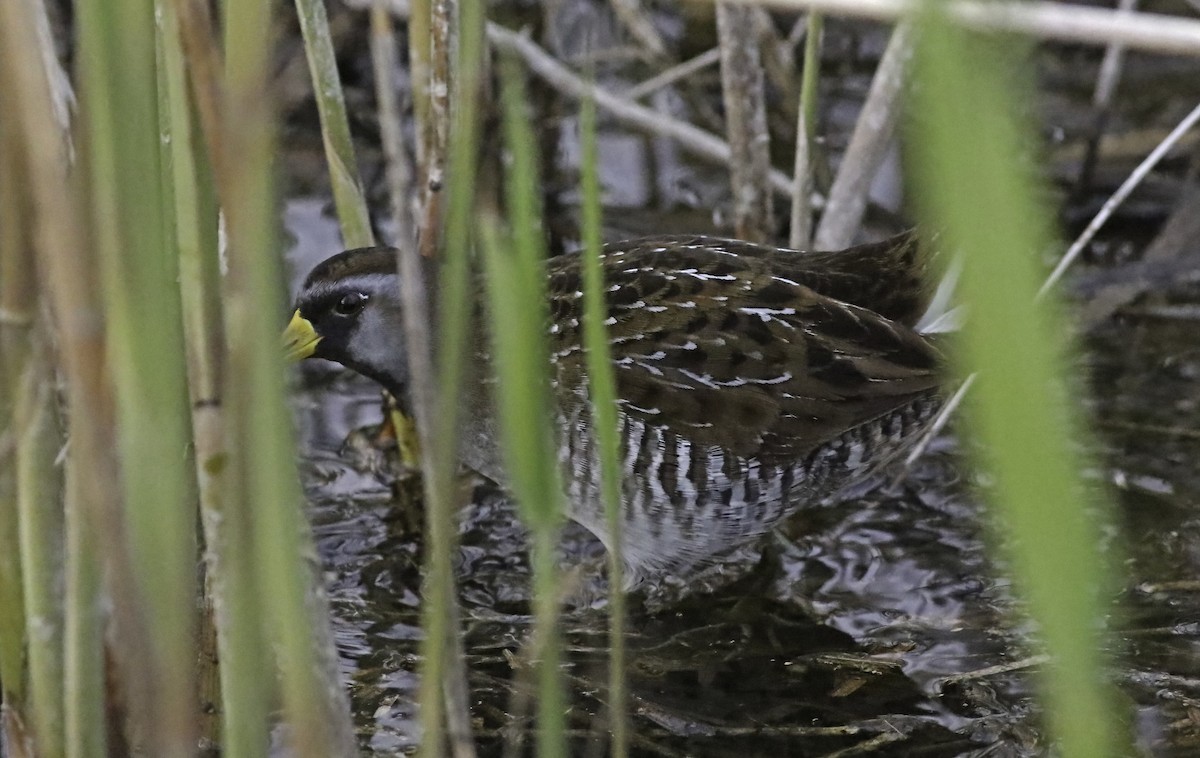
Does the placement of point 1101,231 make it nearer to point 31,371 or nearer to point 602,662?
point 602,662

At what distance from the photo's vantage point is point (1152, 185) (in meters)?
4.05

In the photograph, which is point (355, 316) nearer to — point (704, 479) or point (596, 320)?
point (704, 479)

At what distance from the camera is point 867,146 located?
2980mm

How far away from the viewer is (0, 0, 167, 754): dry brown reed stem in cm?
111

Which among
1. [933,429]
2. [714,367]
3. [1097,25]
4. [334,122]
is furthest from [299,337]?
[1097,25]

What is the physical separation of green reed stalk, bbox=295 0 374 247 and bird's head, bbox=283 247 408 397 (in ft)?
0.51

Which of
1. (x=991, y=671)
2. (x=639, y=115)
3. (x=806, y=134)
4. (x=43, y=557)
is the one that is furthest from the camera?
(x=639, y=115)

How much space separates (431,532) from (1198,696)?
1597 millimetres

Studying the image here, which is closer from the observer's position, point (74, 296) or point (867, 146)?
point (74, 296)

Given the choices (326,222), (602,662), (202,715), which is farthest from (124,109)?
(326,222)

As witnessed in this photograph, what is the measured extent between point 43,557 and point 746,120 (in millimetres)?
1878

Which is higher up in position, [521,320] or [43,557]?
[521,320]

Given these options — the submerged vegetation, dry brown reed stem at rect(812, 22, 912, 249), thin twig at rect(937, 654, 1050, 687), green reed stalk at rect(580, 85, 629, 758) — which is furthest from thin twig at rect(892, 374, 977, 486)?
green reed stalk at rect(580, 85, 629, 758)

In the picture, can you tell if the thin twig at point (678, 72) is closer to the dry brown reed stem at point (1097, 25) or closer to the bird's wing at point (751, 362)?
the bird's wing at point (751, 362)
